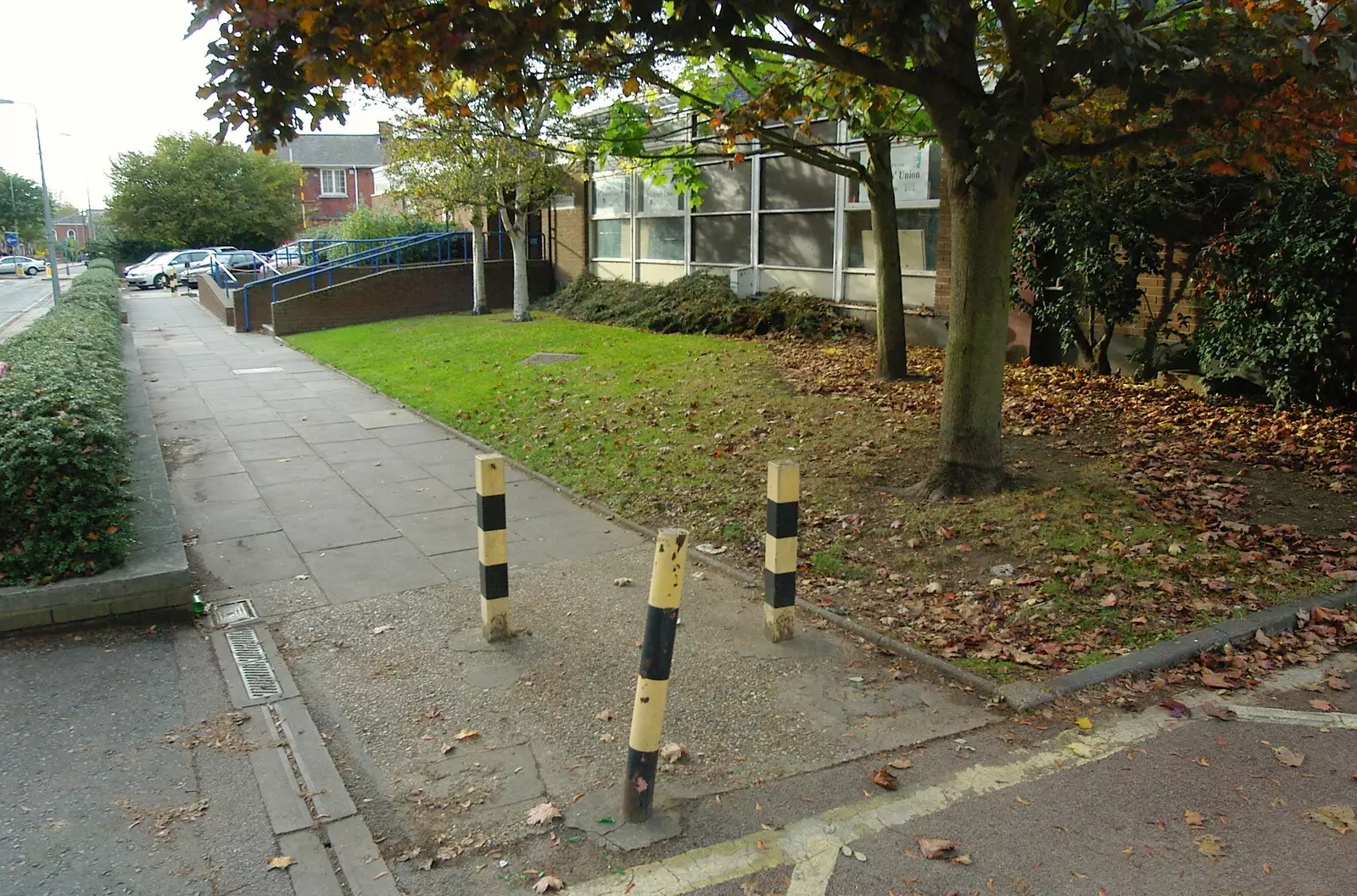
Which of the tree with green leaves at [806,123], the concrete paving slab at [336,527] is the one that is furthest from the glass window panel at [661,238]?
the concrete paving slab at [336,527]

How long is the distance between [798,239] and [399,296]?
11082 millimetres

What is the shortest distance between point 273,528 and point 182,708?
315 cm

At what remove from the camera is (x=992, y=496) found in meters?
7.24

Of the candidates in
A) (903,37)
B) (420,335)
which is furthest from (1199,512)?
(420,335)

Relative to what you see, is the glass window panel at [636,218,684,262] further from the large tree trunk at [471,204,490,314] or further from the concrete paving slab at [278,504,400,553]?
the concrete paving slab at [278,504,400,553]

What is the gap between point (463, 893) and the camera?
11.1 feet

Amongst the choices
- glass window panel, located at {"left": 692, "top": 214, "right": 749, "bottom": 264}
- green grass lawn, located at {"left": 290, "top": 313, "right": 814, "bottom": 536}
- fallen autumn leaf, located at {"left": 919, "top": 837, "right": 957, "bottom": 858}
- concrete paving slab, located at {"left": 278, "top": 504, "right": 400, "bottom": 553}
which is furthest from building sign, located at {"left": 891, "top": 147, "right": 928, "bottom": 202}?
fallen autumn leaf, located at {"left": 919, "top": 837, "right": 957, "bottom": 858}

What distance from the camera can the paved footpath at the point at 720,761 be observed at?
347 cm

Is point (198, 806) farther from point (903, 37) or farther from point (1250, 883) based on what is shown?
point (903, 37)

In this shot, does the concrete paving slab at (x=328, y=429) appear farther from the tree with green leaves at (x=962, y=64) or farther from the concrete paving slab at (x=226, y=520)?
the tree with green leaves at (x=962, y=64)

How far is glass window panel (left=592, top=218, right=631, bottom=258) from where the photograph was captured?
2359 cm

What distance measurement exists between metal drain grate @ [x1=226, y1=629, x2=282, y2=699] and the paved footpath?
8cm

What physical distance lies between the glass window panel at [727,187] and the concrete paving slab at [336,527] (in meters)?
12.5

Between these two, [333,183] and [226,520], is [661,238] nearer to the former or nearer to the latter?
[226,520]
